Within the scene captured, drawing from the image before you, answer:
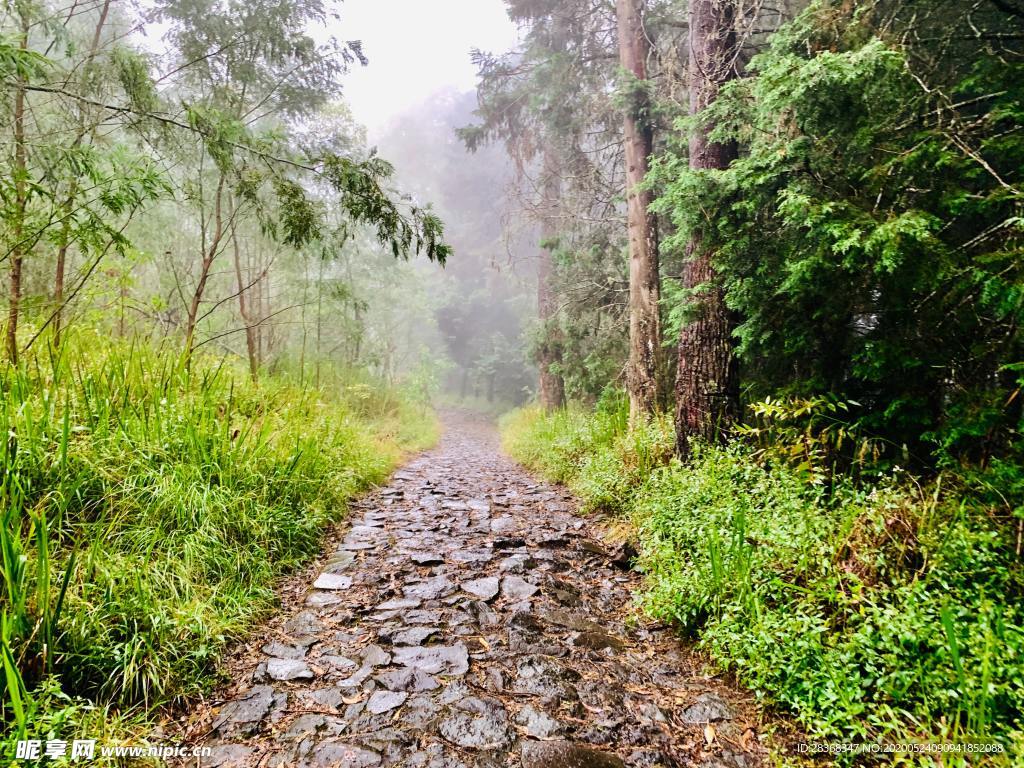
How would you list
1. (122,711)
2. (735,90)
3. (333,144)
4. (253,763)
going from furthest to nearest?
(333,144) < (735,90) < (122,711) < (253,763)

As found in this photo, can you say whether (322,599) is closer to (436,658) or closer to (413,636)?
(413,636)

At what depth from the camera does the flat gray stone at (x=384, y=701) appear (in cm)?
226

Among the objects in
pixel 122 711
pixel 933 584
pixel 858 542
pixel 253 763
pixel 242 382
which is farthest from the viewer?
pixel 242 382

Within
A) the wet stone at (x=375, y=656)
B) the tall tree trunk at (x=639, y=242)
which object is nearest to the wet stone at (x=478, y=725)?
the wet stone at (x=375, y=656)

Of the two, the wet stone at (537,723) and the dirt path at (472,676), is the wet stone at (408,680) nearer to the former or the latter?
the dirt path at (472,676)

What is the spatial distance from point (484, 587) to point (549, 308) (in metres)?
9.98

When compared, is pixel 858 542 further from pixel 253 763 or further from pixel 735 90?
pixel 735 90

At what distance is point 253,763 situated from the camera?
192cm

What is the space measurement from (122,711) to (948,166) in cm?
585

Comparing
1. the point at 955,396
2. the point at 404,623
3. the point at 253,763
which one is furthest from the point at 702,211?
the point at 253,763

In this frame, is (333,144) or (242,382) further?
(333,144)

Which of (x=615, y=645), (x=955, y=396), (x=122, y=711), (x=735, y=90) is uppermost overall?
(x=735, y=90)

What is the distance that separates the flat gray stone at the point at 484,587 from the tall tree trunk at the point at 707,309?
2497mm

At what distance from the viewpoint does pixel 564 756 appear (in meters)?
2.02
